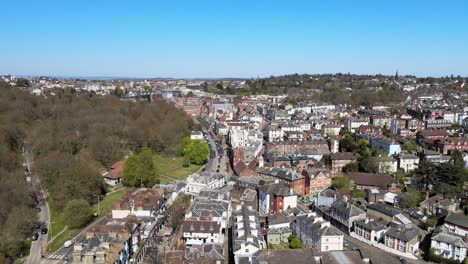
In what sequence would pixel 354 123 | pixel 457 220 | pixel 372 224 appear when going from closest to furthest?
pixel 457 220, pixel 372 224, pixel 354 123

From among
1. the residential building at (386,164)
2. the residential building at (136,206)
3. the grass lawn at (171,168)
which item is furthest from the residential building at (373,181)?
the residential building at (136,206)

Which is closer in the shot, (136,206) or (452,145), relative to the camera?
(136,206)

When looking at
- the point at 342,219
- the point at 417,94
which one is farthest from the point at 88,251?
the point at 417,94

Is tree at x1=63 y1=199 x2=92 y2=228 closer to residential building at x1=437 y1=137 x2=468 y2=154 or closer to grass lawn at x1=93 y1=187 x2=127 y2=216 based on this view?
grass lawn at x1=93 y1=187 x2=127 y2=216

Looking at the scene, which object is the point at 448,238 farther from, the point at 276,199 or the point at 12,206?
the point at 12,206

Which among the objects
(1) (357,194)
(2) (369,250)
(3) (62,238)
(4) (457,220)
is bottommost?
(3) (62,238)

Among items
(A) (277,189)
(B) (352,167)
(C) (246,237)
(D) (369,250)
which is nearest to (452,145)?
(B) (352,167)

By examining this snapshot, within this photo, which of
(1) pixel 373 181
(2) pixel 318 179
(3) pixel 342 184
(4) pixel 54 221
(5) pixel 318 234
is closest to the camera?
(5) pixel 318 234

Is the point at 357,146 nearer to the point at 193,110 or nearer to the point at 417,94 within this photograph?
the point at 193,110
